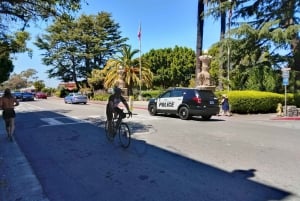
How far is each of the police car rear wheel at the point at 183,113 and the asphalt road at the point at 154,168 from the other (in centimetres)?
650

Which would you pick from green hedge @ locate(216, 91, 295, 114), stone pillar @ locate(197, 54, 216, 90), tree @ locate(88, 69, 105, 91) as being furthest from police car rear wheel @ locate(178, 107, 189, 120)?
tree @ locate(88, 69, 105, 91)

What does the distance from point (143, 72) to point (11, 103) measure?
37579mm

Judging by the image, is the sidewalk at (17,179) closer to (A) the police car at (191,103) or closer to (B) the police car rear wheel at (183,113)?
(B) the police car rear wheel at (183,113)

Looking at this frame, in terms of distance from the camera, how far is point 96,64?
232ft

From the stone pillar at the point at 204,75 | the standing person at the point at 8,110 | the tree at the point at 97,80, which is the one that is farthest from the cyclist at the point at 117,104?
the tree at the point at 97,80

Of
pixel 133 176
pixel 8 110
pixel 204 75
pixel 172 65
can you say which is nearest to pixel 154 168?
pixel 133 176

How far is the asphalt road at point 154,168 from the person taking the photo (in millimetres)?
5992

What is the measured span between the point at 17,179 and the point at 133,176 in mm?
2236

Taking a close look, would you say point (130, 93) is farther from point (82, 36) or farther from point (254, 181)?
point (254, 181)

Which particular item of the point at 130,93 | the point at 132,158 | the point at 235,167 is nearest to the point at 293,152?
the point at 235,167

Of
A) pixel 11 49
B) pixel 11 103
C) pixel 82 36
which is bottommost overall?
pixel 11 103

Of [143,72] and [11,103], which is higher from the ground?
[143,72]

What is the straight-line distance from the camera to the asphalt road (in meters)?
5.99

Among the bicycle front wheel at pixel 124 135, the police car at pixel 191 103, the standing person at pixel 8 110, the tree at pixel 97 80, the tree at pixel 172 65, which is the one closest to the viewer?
the bicycle front wheel at pixel 124 135
